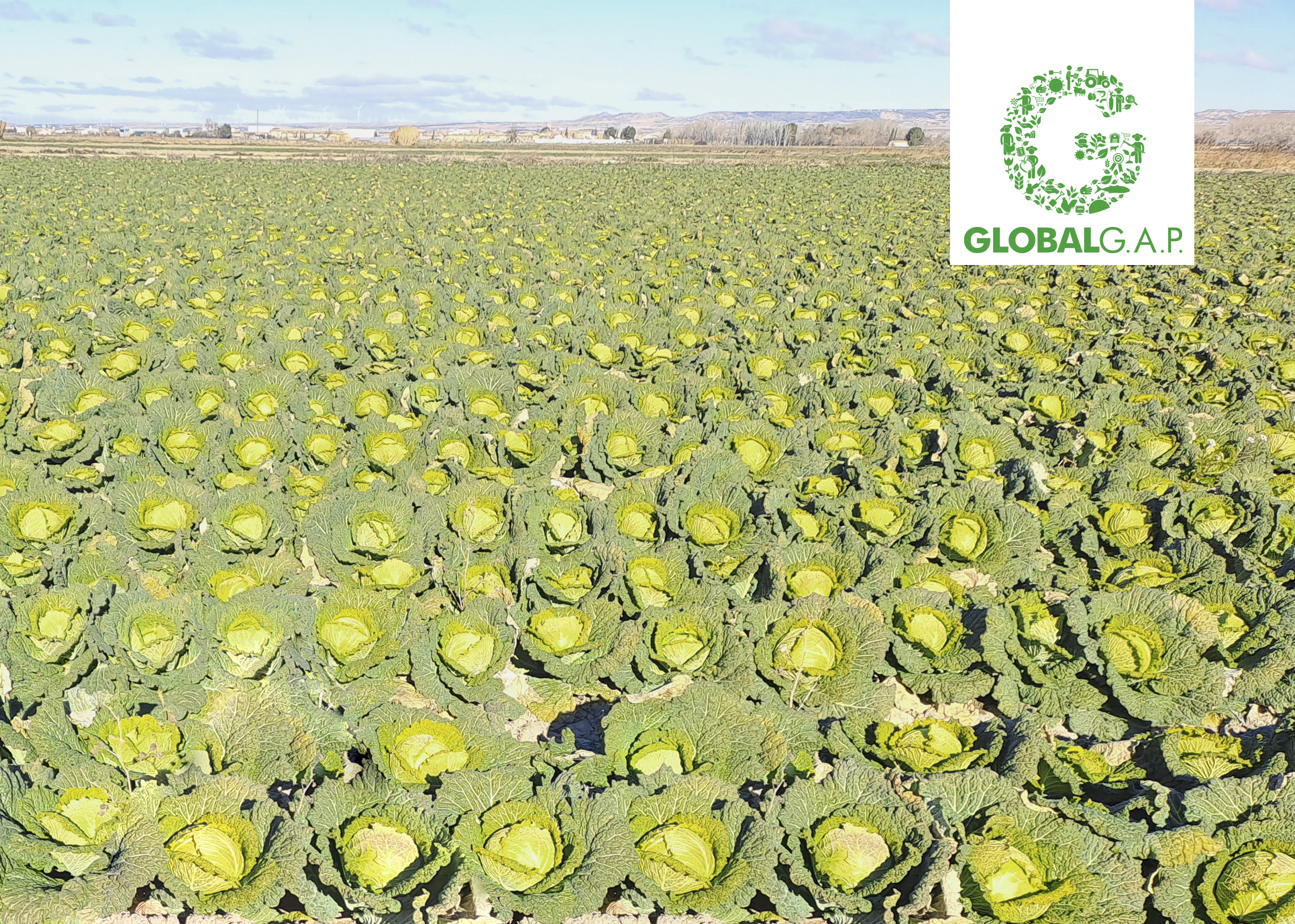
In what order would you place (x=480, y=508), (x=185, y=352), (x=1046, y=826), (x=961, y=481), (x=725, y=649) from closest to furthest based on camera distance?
(x=1046, y=826) < (x=725, y=649) < (x=480, y=508) < (x=961, y=481) < (x=185, y=352)

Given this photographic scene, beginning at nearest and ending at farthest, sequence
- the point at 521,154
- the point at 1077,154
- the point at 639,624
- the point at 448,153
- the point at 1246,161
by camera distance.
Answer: the point at 639,624, the point at 1077,154, the point at 1246,161, the point at 448,153, the point at 521,154

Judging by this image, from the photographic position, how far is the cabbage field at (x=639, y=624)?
2617 millimetres

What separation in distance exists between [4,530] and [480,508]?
106 inches

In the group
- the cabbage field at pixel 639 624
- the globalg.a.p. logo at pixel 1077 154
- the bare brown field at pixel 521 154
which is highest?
the bare brown field at pixel 521 154

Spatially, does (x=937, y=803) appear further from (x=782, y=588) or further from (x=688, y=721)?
(x=782, y=588)

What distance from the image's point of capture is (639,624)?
3.81 metres

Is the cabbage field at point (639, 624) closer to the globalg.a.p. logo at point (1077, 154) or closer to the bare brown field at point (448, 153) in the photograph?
the globalg.a.p. logo at point (1077, 154)

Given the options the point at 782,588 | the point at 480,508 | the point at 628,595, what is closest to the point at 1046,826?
the point at 782,588

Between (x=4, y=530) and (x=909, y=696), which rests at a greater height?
(x=4, y=530)

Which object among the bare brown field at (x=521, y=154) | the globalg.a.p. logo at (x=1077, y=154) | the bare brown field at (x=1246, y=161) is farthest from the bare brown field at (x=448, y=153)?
the globalg.a.p. logo at (x=1077, y=154)

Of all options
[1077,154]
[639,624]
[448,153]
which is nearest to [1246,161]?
[1077,154]

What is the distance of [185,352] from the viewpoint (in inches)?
316

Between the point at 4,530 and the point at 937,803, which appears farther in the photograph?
the point at 4,530

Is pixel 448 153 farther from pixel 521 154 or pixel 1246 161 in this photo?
pixel 1246 161
